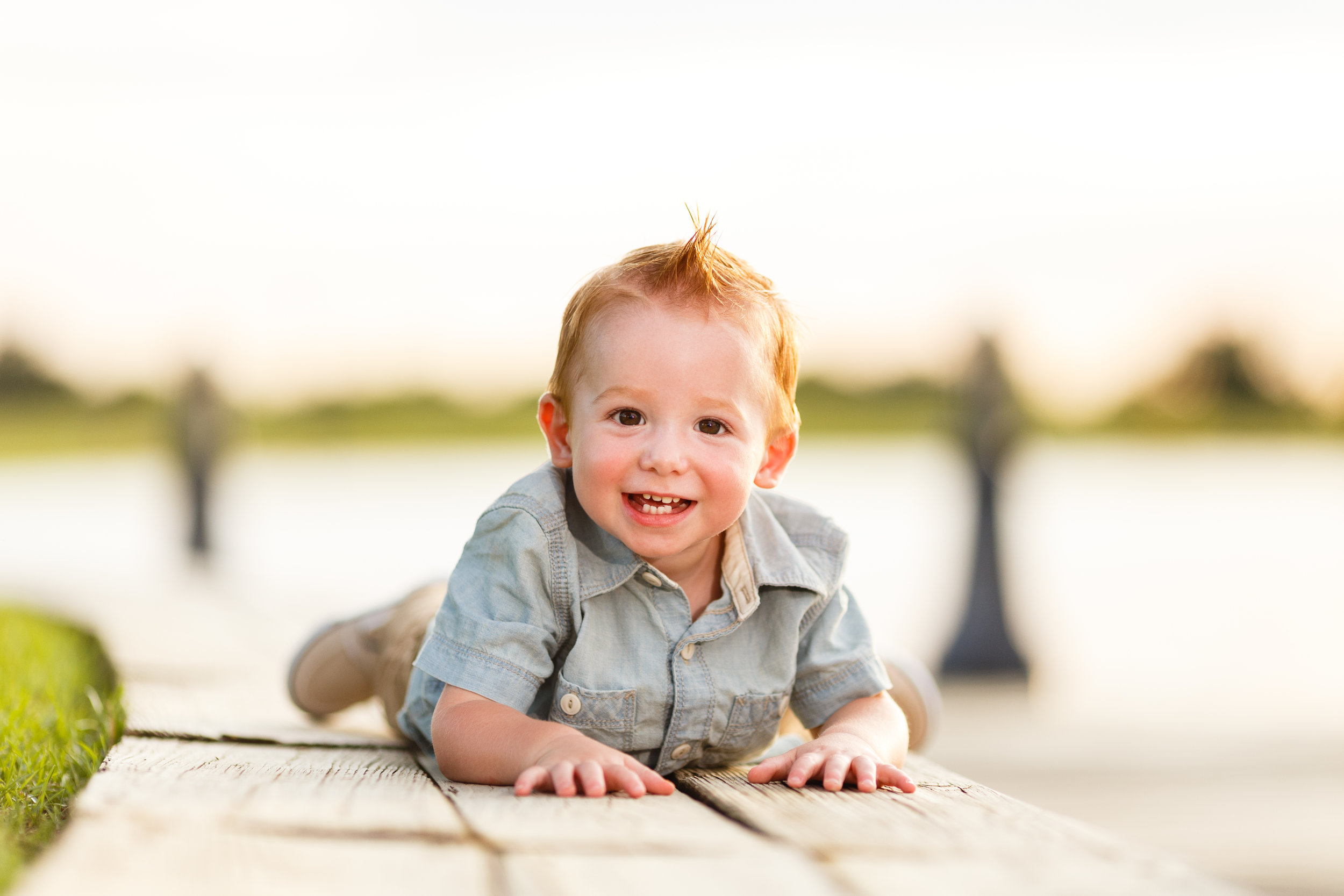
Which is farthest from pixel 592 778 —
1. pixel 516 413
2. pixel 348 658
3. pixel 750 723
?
pixel 516 413

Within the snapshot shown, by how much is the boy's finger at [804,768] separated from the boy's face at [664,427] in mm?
379

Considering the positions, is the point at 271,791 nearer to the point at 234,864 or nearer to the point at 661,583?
the point at 234,864

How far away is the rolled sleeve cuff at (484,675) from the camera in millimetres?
1972

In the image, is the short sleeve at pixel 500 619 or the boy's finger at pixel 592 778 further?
the short sleeve at pixel 500 619

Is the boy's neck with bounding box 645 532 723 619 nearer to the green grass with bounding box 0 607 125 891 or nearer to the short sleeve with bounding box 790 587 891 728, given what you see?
the short sleeve with bounding box 790 587 891 728

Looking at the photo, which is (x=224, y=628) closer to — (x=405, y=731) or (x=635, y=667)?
(x=405, y=731)

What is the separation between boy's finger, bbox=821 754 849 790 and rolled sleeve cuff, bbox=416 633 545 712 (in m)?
0.47

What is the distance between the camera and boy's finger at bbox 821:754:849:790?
1.79 meters

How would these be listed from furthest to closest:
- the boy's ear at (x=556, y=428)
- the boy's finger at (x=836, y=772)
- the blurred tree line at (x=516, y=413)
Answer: the blurred tree line at (x=516, y=413) < the boy's ear at (x=556, y=428) < the boy's finger at (x=836, y=772)

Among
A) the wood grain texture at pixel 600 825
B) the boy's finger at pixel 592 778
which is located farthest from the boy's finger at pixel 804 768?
the boy's finger at pixel 592 778

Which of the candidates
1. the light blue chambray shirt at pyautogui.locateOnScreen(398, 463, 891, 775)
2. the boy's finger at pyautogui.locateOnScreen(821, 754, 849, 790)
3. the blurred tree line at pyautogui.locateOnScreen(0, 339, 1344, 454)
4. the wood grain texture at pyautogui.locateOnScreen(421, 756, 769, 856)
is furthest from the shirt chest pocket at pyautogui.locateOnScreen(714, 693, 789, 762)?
the blurred tree line at pyautogui.locateOnScreen(0, 339, 1344, 454)

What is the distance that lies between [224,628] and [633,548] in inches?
115

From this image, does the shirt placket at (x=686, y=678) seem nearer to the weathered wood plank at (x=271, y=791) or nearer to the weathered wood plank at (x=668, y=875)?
the weathered wood plank at (x=271, y=791)

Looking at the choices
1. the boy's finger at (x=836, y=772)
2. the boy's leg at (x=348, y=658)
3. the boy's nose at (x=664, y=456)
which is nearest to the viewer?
the boy's finger at (x=836, y=772)
